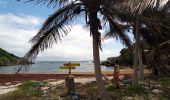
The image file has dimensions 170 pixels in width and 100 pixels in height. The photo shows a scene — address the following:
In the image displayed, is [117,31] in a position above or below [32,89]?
above

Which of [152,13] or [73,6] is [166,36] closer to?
[152,13]

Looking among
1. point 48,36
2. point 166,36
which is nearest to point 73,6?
point 48,36

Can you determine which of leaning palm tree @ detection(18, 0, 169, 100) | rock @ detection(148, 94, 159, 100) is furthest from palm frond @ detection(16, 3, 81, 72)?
→ rock @ detection(148, 94, 159, 100)

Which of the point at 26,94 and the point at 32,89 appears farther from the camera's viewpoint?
the point at 32,89

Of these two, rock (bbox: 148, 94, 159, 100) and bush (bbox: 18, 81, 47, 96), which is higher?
bush (bbox: 18, 81, 47, 96)

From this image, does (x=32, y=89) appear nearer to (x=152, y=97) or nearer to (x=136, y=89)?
(x=136, y=89)

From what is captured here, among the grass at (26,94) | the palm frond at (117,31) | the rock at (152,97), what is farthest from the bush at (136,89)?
the grass at (26,94)

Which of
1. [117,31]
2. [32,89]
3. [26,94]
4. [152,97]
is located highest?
→ [117,31]

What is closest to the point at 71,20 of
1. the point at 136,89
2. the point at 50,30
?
the point at 50,30

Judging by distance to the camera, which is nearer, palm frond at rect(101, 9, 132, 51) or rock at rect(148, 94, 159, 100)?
palm frond at rect(101, 9, 132, 51)

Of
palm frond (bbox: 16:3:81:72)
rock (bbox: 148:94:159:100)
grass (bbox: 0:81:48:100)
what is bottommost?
rock (bbox: 148:94:159:100)

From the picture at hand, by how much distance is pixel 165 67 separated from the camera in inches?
1389

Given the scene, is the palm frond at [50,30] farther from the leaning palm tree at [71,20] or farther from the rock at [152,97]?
the rock at [152,97]

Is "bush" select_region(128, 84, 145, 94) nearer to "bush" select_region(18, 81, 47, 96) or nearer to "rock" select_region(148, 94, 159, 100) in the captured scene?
"rock" select_region(148, 94, 159, 100)
